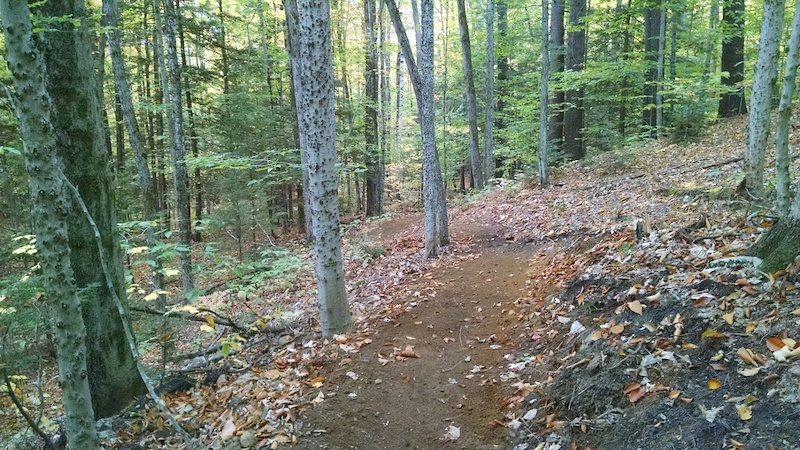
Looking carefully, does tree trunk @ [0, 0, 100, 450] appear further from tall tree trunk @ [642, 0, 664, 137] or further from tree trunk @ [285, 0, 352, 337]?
tall tree trunk @ [642, 0, 664, 137]

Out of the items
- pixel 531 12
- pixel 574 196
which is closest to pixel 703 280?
pixel 574 196

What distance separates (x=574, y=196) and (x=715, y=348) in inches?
346

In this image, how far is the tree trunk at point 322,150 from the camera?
17.5 feet

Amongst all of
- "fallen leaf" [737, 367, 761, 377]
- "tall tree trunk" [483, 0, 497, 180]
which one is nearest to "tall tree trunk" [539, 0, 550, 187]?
"tall tree trunk" [483, 0, 497, 180]

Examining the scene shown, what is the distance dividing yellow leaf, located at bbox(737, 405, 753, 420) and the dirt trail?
1865 millimetres

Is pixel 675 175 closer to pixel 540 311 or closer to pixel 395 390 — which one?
pixel 540 311

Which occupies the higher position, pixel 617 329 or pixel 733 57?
pixel 733 57

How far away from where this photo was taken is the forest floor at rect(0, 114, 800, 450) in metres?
3.06

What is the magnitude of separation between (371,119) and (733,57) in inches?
557

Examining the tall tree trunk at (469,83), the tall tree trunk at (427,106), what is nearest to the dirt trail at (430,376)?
the tall tree trunk at (427,106)

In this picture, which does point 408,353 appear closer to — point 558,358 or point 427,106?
point 558,358

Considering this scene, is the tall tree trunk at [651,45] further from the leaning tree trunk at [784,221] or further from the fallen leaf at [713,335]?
the fallen leaf at [713,335]

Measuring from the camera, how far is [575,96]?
16.5 metres

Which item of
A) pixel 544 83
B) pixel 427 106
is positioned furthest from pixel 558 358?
pixel 544 83
